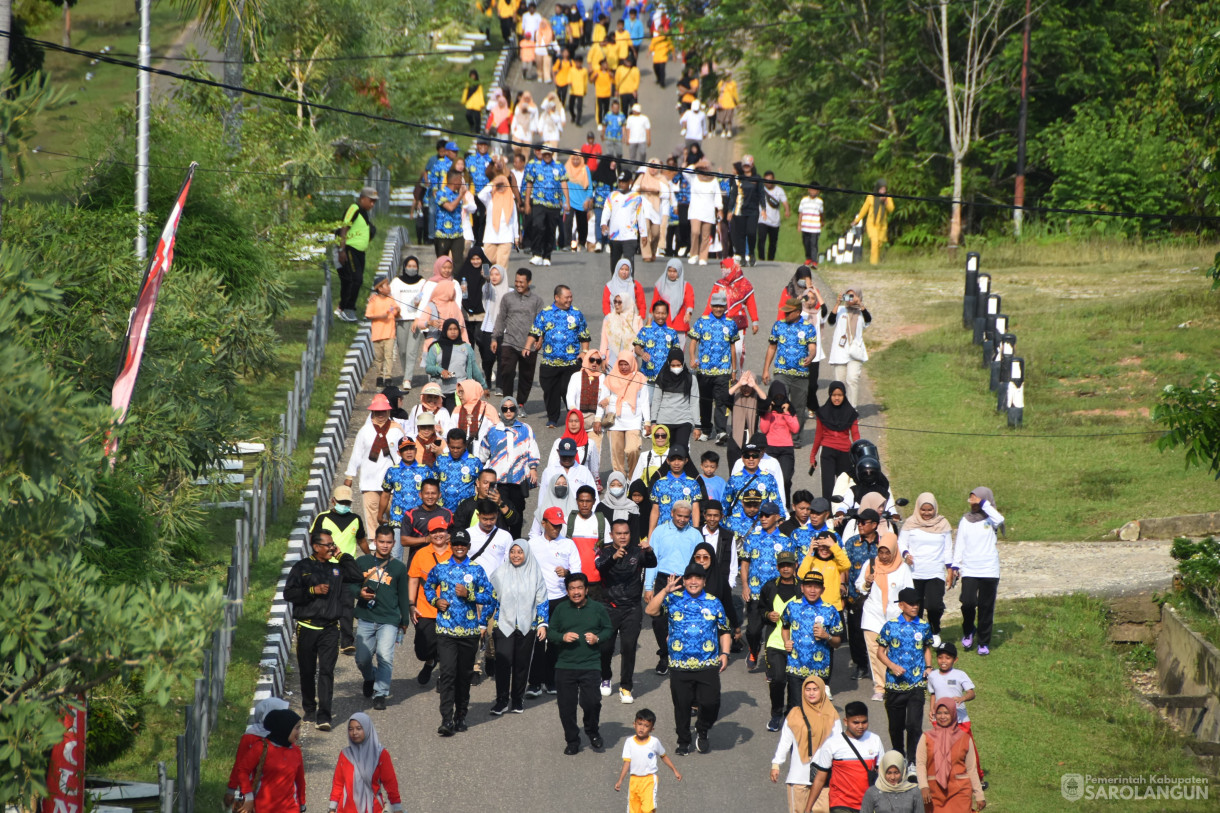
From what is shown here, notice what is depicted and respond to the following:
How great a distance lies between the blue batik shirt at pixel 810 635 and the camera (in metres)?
13.6

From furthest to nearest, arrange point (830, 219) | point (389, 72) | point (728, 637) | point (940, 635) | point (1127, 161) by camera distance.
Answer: point (830, 219)
point (1127, 161)
point (389, 72)
point (940, 635)
point (728, 637)

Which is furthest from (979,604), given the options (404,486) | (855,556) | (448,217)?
(448,217)

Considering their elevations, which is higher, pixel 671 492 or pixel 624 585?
pixel 671 492

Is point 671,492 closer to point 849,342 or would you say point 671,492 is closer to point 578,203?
point 849,342

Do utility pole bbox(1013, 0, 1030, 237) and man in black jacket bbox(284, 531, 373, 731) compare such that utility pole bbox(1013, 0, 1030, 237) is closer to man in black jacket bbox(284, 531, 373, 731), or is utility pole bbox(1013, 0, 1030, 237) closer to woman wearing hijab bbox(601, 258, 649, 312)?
woman wearing hijab bbox(601, 258, 649, 312)

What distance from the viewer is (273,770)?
11.6 meters

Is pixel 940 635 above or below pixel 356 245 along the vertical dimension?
below

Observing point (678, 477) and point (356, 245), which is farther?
point (356, 245)

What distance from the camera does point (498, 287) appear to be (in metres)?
21.1

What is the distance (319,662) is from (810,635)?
411 centimetres

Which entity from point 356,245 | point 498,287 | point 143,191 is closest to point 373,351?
point 356,245

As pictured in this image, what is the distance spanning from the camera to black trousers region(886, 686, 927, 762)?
524 inches

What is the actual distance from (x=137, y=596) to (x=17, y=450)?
931 millimetres

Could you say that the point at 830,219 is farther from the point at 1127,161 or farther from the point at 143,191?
the point at 143,191
